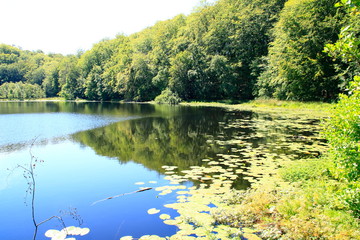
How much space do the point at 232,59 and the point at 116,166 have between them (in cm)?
4313

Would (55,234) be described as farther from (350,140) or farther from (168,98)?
(168,98)

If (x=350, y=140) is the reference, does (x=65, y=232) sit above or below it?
below

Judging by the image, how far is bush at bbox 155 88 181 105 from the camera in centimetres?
5106

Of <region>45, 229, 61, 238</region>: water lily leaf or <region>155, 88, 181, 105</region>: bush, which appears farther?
<region>155, 88, 181, 105</region>: bush

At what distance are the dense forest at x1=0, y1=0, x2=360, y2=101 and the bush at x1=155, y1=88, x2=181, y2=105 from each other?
0.41 m

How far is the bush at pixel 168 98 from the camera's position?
168 feet

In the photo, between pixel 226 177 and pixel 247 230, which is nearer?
pixel 247 230

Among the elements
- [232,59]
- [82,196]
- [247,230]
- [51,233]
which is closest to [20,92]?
[232,59]

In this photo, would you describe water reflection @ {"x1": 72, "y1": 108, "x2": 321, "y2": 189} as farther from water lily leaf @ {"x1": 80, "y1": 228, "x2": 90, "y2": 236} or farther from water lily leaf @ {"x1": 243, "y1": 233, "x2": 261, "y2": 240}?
water lily leaf @ {"x1": 80, "y1": 228, "x2": 90, "y2": 236}

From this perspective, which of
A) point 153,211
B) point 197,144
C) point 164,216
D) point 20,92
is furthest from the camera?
point 20,92

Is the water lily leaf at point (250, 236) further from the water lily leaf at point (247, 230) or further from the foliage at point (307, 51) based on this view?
the foliage at point (307, 51)

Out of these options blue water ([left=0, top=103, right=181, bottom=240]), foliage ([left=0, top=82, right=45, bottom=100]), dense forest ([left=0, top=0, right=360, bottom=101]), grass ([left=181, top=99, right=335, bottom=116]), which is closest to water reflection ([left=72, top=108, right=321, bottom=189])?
blue water ([left=0, top=103, right=181, bottom=240])

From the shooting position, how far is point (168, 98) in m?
51.6

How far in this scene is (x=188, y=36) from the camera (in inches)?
2148
